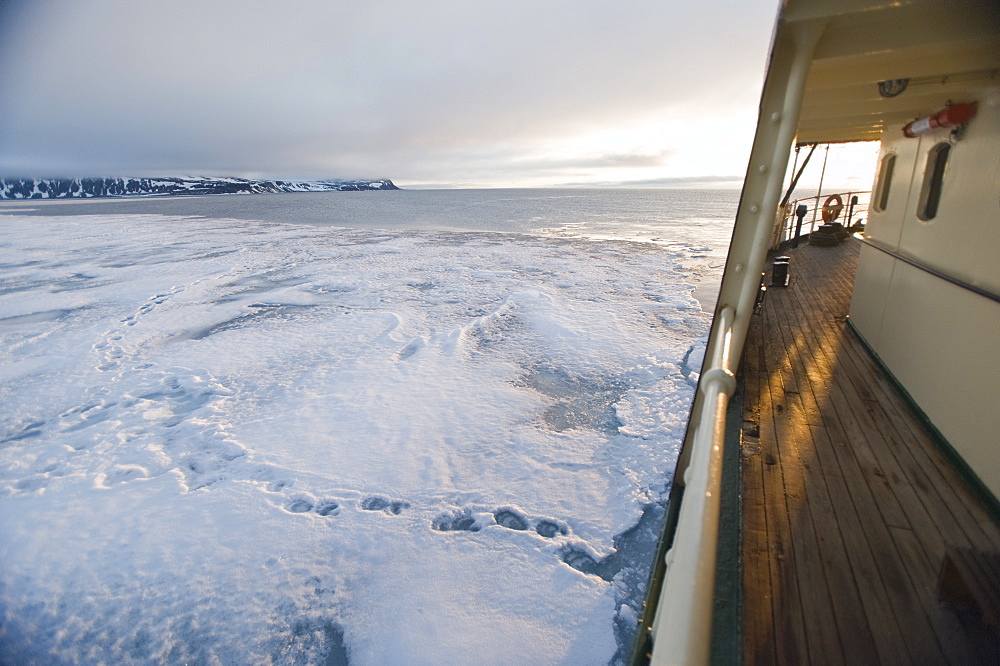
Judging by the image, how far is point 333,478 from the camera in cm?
463

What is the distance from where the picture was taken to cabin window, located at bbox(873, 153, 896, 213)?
5.00 metres

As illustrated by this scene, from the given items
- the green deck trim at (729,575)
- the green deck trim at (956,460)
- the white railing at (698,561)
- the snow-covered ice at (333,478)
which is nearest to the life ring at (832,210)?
the snow-covered ice at (333,478)

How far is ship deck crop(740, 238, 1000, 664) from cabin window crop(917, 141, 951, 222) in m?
1.43

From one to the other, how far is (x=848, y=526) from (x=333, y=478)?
421cm

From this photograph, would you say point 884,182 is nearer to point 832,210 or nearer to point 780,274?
point 780,274

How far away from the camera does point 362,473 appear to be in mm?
4719

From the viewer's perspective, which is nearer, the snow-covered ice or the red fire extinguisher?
the red fire extinguisher

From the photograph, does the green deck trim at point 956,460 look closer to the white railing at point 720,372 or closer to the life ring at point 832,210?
the white railing at point 720,372

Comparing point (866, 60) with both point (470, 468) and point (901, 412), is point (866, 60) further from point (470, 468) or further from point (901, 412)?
point (470, 468)

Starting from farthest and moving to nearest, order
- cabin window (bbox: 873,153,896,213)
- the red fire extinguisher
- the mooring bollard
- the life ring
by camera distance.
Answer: the life ring
the mooring bollard
cabin window (bbox: 873,153,896,213)
the red fire extinguisher

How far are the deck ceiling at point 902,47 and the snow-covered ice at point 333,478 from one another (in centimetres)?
350

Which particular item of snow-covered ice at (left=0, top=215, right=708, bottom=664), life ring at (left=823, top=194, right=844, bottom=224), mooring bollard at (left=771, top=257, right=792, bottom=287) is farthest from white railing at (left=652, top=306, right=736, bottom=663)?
life ring at (left=823, top=194, right=844, bottom=224)

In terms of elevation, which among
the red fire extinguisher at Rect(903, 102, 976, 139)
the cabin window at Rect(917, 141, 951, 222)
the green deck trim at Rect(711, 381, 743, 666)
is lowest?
the green deck trim at Rect(711, 381, 743, 666)

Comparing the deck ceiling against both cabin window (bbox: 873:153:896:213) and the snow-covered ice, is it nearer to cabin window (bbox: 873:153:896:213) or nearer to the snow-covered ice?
cabin window (bbox: 873:153:896:213)
